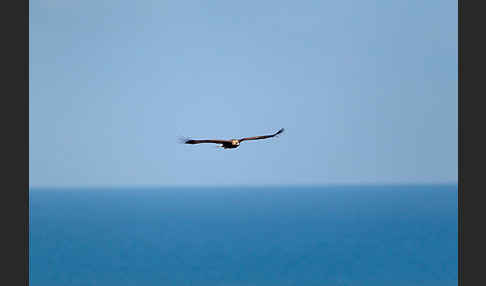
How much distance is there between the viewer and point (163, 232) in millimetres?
66688

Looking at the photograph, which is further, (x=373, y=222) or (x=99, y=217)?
(x=99, y=217)

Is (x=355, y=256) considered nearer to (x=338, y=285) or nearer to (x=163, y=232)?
(x=338, y=285)

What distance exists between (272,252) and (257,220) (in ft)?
99.9

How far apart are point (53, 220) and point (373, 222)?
49189 mm

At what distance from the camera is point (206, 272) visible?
42.8 metres

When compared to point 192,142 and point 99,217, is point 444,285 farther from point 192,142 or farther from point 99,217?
point 99,217

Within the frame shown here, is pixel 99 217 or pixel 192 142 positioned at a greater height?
pixel 192 142

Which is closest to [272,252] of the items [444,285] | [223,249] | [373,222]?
[223,249]

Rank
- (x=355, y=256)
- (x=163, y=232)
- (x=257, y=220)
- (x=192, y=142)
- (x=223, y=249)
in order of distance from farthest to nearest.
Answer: (x=257, y=220) → (x=163, y=232) → (x=223, y=249) → (x=355, y=256) → (x=192, y=142)

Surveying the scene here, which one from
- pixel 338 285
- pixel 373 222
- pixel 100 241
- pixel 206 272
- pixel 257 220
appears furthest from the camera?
pixel 257 220

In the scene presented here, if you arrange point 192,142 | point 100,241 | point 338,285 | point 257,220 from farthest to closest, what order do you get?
point 257,220, point 100,241, point 338,285, point 192,142

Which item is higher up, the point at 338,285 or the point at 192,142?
the point at 192,142

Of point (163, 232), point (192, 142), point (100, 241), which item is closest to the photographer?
point (192, 142)

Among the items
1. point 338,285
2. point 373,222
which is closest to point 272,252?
point 338,285
